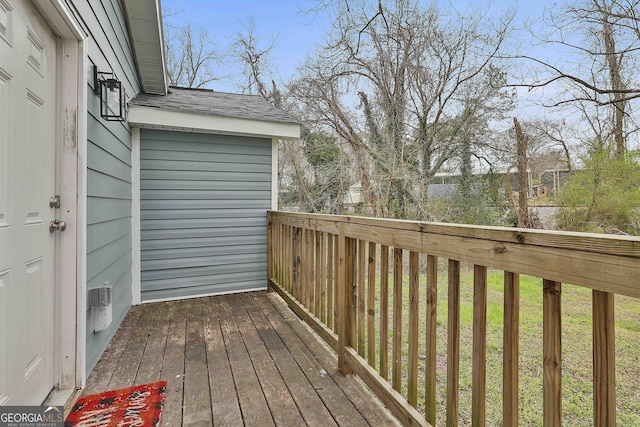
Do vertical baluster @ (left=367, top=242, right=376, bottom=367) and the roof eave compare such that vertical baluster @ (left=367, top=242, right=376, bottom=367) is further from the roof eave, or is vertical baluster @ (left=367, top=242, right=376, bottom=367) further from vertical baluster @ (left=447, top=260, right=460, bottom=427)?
the roof eave

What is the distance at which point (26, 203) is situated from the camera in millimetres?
1521

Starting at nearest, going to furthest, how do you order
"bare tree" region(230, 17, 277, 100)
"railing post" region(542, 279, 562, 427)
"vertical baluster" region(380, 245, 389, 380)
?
"railing post" region(542, 279, 562, 427)
"vertical baluster" region(380, 245, 389, 380)
"bare tree" region(230, 17, 277, 100)

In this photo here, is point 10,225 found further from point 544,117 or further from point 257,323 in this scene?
point 544,117

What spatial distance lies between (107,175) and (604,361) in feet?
9.68

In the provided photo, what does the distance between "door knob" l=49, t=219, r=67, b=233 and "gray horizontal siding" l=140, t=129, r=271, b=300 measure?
6.08ft

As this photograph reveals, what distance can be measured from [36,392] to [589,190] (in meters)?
7.95

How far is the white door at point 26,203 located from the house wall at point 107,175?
0.27 meters

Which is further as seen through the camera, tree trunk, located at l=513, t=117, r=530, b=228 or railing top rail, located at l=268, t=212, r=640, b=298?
tree trunk, located at l=513, t=117, r=530, b=228

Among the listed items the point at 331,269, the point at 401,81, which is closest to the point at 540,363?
the point at 331,269

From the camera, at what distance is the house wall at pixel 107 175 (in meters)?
2.07

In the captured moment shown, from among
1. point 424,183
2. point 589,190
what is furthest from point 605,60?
point 424,183

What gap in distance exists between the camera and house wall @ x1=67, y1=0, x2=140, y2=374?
2.07m

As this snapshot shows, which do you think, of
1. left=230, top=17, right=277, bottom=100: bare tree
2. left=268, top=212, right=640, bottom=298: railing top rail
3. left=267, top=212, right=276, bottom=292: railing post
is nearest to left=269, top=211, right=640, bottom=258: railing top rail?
left=268, top=212, right=640, bottom=298: railing top rail

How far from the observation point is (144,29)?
10.4 feet
